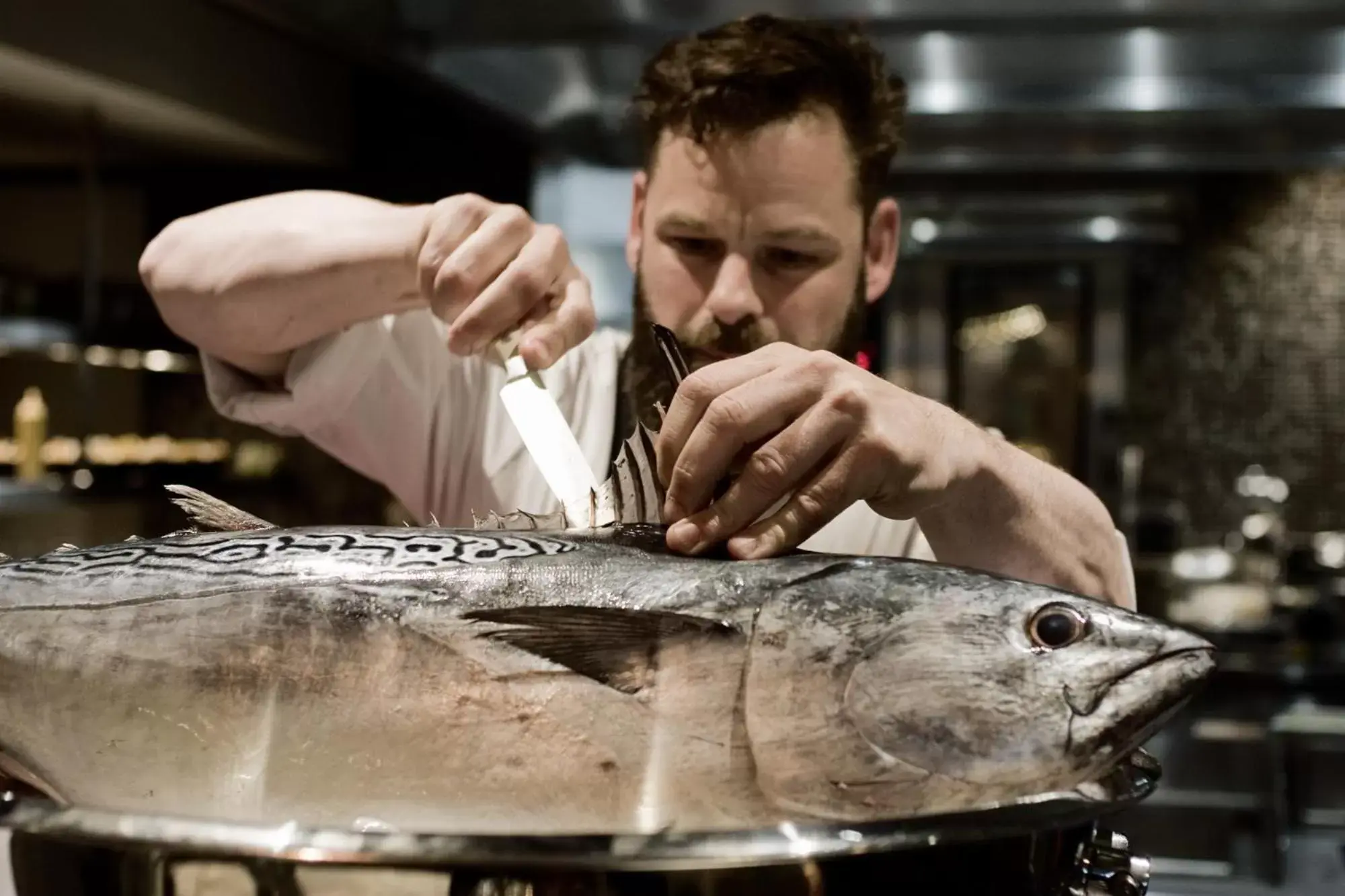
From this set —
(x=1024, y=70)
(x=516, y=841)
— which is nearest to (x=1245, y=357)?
(x=1024, y=70)

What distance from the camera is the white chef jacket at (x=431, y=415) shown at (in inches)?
44.2

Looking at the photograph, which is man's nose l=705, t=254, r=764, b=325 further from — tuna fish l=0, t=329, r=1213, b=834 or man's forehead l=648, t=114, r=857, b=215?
tuna fish l=0, t=329, r=1213, b=834

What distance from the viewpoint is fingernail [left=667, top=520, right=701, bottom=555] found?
0.62 meters

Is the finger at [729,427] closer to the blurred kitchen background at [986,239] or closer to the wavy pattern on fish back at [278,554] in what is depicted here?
the wavy pattern on fish back at [278,554]

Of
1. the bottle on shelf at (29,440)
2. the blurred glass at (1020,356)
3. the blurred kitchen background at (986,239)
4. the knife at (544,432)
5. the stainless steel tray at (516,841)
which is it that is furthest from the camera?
the blurred glass at (1020,356)

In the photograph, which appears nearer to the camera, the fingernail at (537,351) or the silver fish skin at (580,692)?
the silver fish skin at (580,692)

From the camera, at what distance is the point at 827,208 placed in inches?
45.6

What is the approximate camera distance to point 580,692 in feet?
1.79

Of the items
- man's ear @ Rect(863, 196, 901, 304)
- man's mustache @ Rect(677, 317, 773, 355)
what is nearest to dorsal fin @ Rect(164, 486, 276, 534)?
man's mustache @ Rect(677, 317, 773, 355)

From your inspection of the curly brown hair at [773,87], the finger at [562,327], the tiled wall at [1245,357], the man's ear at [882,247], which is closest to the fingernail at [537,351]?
the finger at [562,327]

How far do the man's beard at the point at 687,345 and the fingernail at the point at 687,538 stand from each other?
0.44m

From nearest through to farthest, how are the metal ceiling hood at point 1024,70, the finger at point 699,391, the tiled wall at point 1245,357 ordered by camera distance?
1. the finger at point 699,391
2. the metal ceiling hood at point 1024,70
3. the tiled wall at point 1245,357

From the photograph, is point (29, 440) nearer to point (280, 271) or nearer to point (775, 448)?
point (280, 271)

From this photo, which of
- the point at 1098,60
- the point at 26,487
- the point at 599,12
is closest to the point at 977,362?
the point at 1098,60
